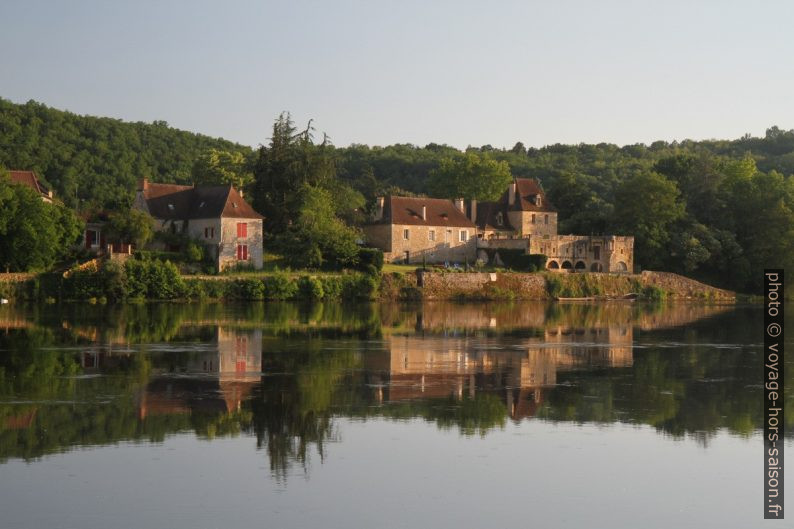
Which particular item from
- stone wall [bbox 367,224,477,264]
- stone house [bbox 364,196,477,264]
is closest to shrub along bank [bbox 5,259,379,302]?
stone wall [bbox 367,224,477,264]

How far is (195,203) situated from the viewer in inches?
2371

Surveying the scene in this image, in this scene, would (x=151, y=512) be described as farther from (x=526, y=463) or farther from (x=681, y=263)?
(x=681, y=263)

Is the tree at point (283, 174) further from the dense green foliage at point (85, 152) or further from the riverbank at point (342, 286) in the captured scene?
the dense green foliage at point (85, 152)

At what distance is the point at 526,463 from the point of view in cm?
1606

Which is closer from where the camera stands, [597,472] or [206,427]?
[597,472]

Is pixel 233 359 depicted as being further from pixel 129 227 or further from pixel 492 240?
pixel 492 240

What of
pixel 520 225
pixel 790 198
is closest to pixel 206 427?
pixel 520 225

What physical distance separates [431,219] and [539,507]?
54568 millimetres

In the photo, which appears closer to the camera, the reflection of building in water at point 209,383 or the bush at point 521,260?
the reflection of building in water at point 209,383

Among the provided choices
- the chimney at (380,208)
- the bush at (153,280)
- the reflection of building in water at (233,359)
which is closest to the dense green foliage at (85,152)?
the chimney at (380,208)

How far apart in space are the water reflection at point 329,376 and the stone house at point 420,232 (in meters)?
24.6

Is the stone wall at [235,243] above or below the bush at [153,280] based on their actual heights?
above

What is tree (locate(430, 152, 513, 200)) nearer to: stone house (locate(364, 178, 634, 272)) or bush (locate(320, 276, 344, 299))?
stone house (locate(364, 178, 634, 272))

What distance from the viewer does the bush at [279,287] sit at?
54.0 m
